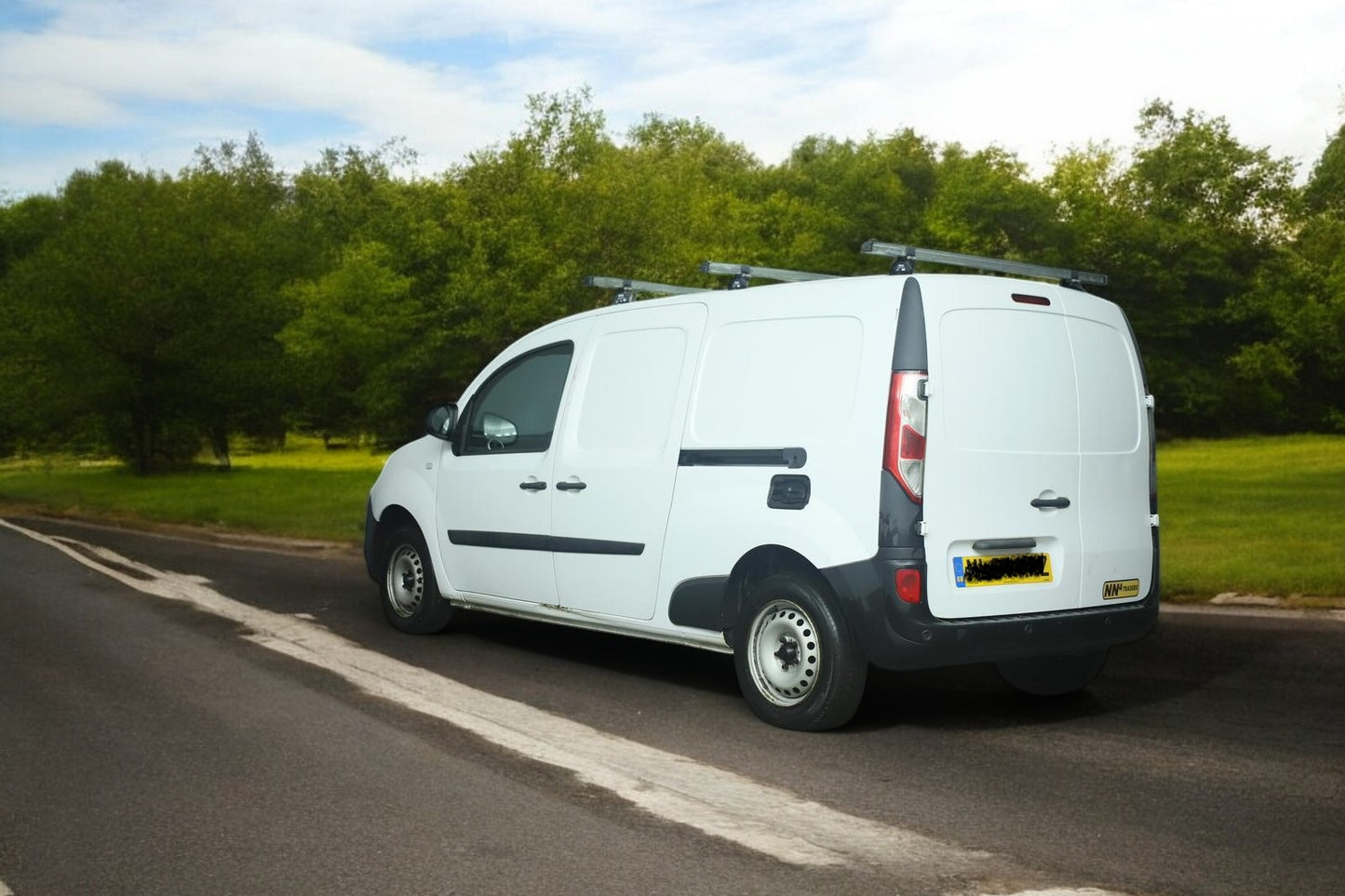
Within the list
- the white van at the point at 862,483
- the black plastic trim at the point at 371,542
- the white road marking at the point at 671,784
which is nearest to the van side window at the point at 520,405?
the white van at the point at 862,483

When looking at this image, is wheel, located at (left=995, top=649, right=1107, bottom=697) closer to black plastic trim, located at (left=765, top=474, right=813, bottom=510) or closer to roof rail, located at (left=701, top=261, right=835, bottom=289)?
black plastic trim, located at (left=765, top=474, right=813, bottom=510)

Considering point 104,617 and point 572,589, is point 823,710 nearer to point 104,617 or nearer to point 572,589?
point 572,589

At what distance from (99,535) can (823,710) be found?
50.2 feet

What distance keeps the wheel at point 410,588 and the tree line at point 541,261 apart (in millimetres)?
29561

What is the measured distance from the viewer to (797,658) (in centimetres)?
654

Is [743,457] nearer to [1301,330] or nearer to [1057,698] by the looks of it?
[1057,698]

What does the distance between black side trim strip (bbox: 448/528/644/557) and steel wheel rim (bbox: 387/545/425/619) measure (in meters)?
0.59

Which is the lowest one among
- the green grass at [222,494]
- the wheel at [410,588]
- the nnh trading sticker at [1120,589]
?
the green grass at [222,494]

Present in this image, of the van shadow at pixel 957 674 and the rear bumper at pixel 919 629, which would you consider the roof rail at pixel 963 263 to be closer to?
the rear bumper at pixel 919 629

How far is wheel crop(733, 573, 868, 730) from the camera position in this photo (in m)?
6.30

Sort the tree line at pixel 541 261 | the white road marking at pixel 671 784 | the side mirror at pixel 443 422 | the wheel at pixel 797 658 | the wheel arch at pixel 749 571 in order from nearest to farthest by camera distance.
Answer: the white road marking at pixel 671 784 < the wheel at pixel 797 658 < the wheel arch at pixel 749 571 < the side mirror at pixel 443 422 < the tree line at pixel 541 261

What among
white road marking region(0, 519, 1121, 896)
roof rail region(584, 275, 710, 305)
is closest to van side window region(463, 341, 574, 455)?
roof rail region(584, 275, 710, 305)

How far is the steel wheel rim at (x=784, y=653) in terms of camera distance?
6473 mm

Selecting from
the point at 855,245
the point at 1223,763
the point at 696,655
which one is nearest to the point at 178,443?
the point at 855,245
